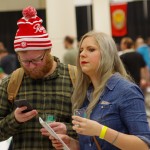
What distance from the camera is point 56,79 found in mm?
2906

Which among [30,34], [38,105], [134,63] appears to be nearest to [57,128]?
[38,105]

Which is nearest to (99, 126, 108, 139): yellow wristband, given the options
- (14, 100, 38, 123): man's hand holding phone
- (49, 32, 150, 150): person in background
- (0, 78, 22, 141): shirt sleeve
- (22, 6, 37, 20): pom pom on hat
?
(49, 32, 150, 150): person in background

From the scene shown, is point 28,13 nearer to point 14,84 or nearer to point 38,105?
point 14,84

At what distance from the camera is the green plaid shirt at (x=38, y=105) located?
2820 millimetres

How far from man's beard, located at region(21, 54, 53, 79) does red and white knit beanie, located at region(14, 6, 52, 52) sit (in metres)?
0.09

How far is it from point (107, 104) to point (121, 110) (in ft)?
0.31

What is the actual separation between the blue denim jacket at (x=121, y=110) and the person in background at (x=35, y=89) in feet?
1.50

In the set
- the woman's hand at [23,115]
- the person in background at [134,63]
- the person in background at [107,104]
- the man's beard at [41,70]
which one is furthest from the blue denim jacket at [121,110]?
the person in background at [134,63]

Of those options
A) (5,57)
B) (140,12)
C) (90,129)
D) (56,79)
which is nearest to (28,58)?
(56,79)

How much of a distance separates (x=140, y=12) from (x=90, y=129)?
18.0m

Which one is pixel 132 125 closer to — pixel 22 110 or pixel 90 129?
pixel 90 129

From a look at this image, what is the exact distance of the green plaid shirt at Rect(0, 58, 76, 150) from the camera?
2820 millimetres

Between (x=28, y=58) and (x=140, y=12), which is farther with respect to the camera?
(x=140, y=12)

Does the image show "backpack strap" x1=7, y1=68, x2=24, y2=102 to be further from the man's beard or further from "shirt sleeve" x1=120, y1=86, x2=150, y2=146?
"shirt sleeve" x1=120, y1=86, x2=150, y2=146
